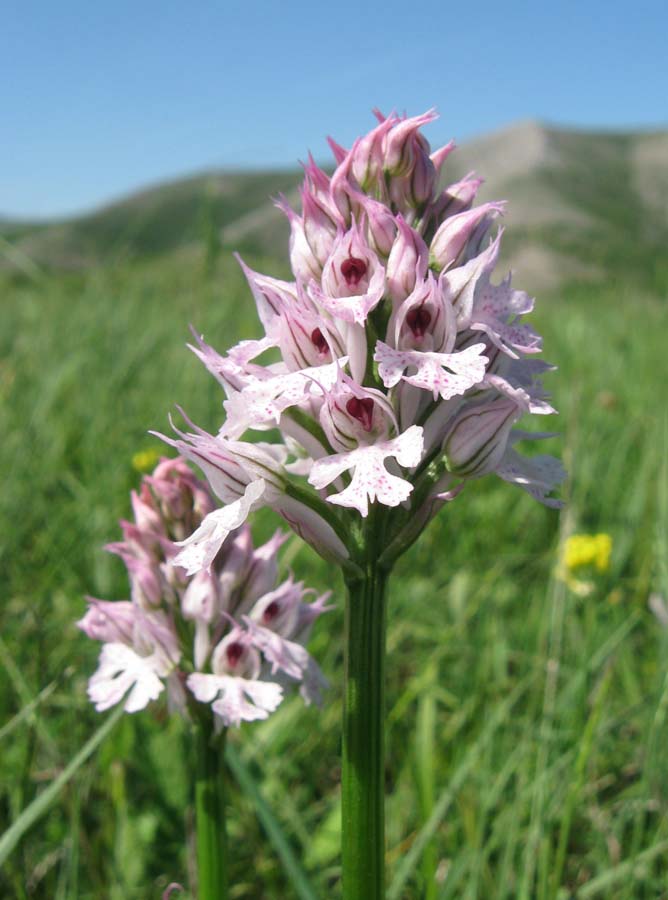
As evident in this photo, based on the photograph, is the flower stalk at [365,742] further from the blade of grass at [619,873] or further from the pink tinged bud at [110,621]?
the blade of grass at [619,873]

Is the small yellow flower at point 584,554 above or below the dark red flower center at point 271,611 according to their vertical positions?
below

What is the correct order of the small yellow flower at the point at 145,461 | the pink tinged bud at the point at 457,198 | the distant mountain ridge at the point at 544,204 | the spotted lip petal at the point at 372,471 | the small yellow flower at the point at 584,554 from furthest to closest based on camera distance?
the distant mountain ridge at the point at 544,204 < the small yellow flower at the point at 145,461 < the small yellow flower at the point at 584,554 < the pink tinged bud at the point at 457,198 < the spotted lip petal at the point at 372,471

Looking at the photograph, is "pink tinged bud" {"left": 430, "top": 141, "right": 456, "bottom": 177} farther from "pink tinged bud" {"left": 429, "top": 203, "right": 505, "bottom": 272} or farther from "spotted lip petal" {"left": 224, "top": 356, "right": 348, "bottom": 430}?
"spotted lip petal" {"left": 224, "top": 356, "right": 348, "bottom": 430}

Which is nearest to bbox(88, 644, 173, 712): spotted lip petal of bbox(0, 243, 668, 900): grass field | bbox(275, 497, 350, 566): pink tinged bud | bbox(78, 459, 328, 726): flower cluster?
bbox(78, 459, 328, 726): flower cluster

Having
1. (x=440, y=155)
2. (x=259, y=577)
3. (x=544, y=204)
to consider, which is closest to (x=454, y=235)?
(x=440, y=155)

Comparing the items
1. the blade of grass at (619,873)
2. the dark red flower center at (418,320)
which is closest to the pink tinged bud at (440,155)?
the dark red flower center at (418,320)

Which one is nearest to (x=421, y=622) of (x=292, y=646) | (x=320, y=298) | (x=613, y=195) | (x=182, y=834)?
(x=182, y=834)
